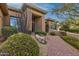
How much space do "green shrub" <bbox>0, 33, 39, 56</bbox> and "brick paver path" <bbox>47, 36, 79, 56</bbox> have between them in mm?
324

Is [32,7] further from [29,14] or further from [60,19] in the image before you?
[60,19]

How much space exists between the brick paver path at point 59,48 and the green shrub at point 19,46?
0.32 meters

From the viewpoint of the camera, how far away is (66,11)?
15.4 feet

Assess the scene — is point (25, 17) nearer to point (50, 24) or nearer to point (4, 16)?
point (4, 16)

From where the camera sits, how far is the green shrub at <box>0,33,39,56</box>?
4.46 metres

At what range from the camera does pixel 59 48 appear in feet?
15.1

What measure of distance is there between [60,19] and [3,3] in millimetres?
1288

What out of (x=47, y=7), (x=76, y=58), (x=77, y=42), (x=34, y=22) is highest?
(x=47, y=7)

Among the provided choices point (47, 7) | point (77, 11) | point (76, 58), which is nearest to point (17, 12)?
point (47, 7)

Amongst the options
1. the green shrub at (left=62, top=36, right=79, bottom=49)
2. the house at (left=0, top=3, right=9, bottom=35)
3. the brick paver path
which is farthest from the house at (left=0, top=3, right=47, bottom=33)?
the green shrub at (left=62, top=36, right=79, bottom=49)

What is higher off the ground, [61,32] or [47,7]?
[47,7]

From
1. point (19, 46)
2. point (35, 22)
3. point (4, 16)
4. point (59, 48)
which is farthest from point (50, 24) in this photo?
point (4, 16)

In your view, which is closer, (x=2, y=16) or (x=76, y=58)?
(x=76, y=58)

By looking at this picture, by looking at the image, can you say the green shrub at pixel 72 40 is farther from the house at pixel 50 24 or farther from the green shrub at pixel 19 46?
the green shrub at pixel 19 46
